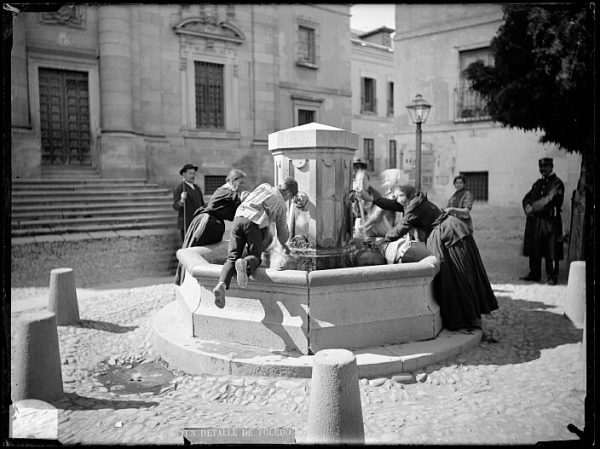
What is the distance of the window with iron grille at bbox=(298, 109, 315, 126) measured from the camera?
19141 millimetres

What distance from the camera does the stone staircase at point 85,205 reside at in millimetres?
11008

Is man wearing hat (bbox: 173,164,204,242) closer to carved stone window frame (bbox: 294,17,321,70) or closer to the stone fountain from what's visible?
the stone fountain

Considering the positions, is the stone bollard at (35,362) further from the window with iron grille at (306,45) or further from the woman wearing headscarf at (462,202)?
the window with iron grille at (306,45)

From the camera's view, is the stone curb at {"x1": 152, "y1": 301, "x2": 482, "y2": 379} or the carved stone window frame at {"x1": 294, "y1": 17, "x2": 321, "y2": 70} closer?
the stone curb at {"x1": 152, "y1": 301, "x2": 482, "y2": 379}

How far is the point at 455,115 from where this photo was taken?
1494 cm

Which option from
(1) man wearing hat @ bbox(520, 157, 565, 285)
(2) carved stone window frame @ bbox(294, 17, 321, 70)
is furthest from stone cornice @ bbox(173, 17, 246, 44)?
(1) man wearing hat @ bbox(520, 157, 565, 285)

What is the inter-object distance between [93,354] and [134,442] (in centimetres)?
219

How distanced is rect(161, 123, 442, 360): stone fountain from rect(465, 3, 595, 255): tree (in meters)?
3.99

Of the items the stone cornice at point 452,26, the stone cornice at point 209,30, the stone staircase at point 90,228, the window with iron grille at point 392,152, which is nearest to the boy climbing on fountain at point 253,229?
the stone staircase at point 90,228

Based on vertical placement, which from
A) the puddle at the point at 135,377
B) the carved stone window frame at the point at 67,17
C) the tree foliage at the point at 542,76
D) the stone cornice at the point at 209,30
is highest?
the stone cornice at the point at 209,30

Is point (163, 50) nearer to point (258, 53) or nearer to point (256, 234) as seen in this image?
point (258, 53)

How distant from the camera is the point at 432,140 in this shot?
15.4 m

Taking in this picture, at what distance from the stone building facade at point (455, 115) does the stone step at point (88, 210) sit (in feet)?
26.9

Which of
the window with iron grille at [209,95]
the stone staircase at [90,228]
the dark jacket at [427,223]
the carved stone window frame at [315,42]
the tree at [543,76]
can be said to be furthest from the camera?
the carved stone window frame at [315,42]
